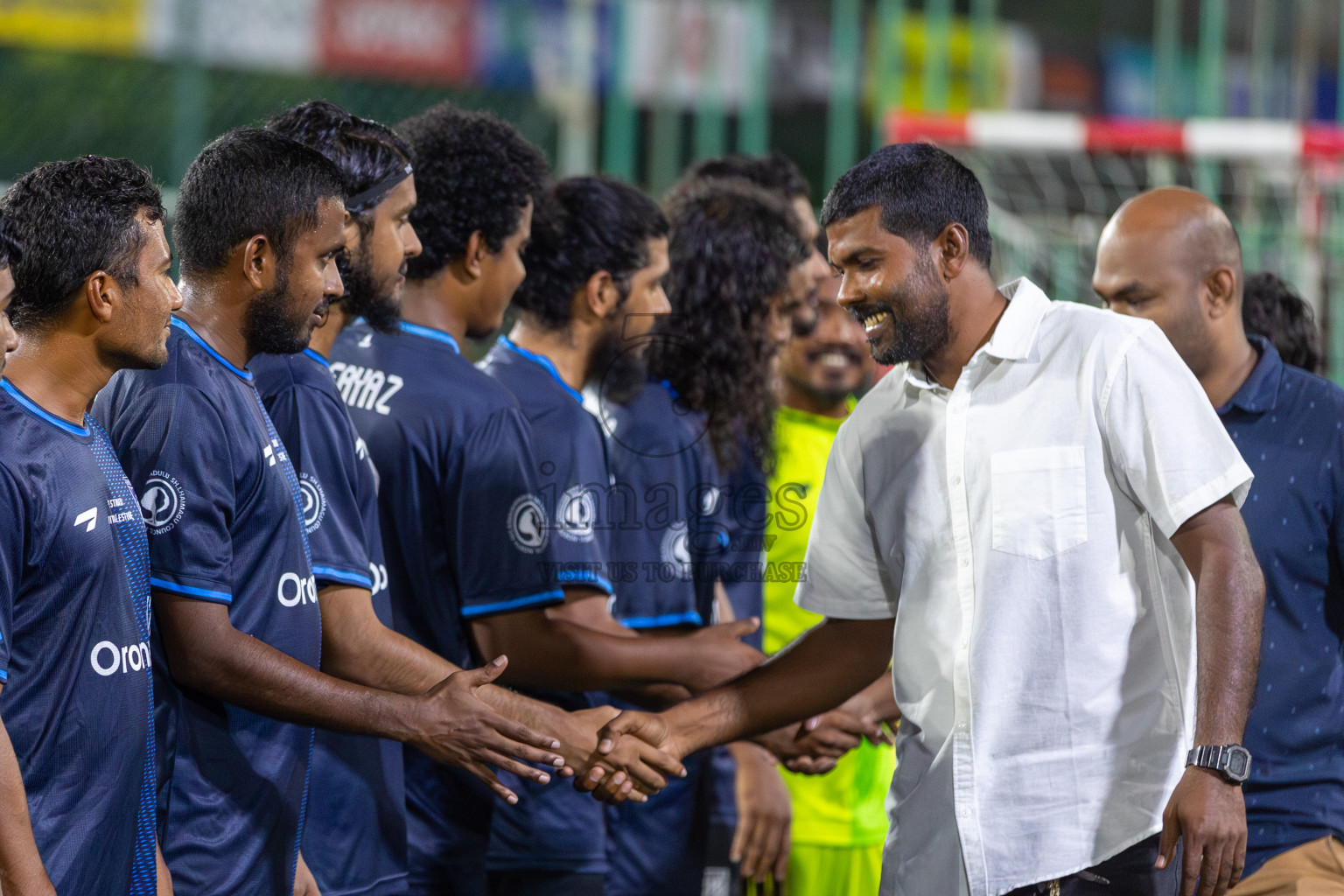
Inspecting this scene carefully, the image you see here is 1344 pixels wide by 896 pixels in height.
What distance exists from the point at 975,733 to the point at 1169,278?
155 centimetres

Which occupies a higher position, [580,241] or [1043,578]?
[580,241]

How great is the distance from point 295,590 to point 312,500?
242mm

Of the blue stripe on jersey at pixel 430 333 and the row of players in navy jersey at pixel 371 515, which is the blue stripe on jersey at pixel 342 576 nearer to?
the row of players in navy jersey at pixel 371 515

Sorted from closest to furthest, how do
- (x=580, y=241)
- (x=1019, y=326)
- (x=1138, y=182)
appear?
(x=1019, y=326), (x=580, y=241), (x=1138, y=182)

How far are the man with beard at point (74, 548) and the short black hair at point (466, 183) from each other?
4.19 feet

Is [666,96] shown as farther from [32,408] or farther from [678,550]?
[32,408]

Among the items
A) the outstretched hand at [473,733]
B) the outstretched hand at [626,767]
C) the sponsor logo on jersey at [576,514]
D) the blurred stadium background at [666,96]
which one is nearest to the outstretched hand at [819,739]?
the outstretched hand at [626,767]

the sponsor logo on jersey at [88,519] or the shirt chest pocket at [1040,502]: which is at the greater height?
the sponsor logo on jersey at [88,519]

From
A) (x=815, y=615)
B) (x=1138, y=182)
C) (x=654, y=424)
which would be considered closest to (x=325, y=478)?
(x=654, y=424)

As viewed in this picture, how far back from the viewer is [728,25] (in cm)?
1307

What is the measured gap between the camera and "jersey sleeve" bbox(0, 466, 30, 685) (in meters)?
2.18

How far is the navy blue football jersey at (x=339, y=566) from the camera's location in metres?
2.98

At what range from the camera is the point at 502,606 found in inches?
136

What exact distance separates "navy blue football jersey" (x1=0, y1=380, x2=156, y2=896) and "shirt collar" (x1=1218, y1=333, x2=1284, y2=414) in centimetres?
251
